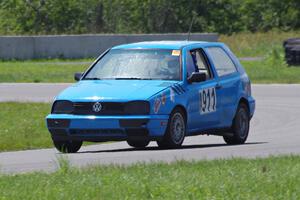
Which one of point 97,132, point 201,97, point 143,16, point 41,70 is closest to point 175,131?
point 201,97

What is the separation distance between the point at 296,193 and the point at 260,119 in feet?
44.7

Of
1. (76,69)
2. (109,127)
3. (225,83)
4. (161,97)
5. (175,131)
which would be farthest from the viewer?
(76,69)

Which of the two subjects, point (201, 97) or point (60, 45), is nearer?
point (201, 97)

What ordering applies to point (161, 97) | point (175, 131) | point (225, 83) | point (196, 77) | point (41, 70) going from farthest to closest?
1. point (41, 70)
2. point (225, 83)
3. point (196, 77)
4. point (175, 131)
5. point (161, 97)

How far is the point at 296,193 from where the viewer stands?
32.6 ft

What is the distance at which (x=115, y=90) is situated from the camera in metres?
16.3

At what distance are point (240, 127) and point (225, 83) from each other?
0.81m

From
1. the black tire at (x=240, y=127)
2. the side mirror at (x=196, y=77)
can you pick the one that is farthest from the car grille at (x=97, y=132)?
the black tire at (x=240, y=127)

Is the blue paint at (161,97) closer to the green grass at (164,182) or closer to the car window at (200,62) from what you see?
the car window at (200,62)

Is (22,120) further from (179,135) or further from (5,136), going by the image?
(179,135)

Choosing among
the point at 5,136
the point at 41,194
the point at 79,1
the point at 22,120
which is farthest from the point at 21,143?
the point at 79,1

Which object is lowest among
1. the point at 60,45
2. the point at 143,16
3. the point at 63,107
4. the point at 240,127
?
the point at 143,16

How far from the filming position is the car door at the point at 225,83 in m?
17.9

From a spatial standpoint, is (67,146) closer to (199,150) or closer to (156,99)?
(156,99)
